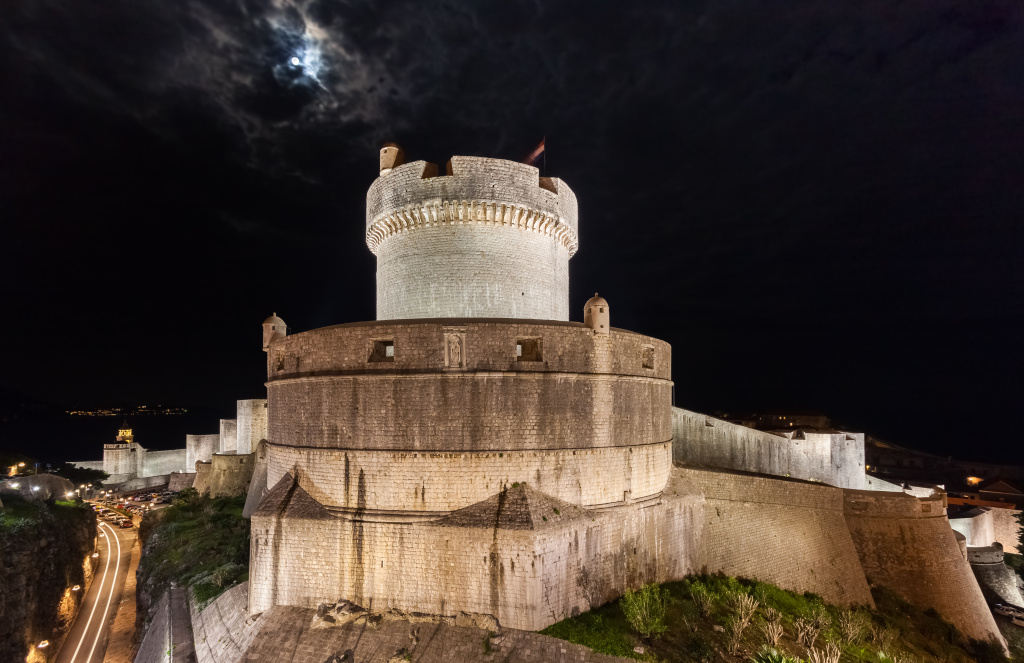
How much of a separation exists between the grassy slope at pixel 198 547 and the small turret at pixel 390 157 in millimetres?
13279

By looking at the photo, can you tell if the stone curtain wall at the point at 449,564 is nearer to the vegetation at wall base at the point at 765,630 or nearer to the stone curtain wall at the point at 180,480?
the vegetation at wall base at the point at 765,630

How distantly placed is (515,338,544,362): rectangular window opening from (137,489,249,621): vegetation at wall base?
35.0 ft

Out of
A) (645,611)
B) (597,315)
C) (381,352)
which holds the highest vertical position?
(597,315)

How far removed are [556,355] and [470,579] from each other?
502cm

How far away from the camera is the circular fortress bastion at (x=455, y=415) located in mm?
10336

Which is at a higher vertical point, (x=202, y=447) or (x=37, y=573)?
(x=202, y=447)

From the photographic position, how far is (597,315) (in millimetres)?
11414

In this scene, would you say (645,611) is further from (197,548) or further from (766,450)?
(197,548)

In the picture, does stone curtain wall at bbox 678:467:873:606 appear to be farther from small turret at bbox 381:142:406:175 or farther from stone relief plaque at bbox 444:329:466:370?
small turret at bbox 381:142:406:175

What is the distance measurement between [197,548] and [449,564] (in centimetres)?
1472

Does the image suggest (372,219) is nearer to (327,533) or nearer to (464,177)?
(464,177)

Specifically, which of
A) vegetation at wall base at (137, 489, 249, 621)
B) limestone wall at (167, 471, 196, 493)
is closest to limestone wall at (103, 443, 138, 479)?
limestone wall at (167, 471, 196, 493)

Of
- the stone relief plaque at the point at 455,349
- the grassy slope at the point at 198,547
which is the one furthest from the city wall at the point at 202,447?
the stone relief plaque at the point at 455,349

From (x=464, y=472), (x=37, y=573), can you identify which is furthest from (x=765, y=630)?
(x=37, y=573)
